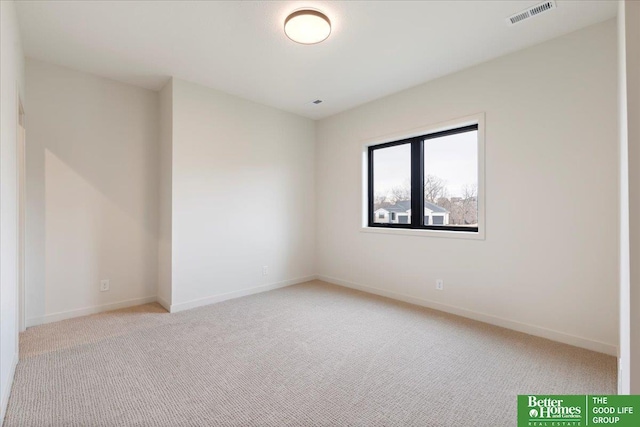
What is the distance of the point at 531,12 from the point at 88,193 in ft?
15.1

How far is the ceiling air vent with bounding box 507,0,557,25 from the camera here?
7.36ft

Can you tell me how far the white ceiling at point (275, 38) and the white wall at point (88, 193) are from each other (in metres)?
0.31

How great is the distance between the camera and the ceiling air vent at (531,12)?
2244 millimetres

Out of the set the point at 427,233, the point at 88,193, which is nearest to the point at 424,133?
the point at 427,233

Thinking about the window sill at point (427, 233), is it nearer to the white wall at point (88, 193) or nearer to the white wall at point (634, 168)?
the white wall at point (634, 168)

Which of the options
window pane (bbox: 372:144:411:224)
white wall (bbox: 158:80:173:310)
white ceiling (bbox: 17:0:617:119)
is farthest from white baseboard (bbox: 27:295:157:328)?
window pane (bbox: 372:144:411:224)

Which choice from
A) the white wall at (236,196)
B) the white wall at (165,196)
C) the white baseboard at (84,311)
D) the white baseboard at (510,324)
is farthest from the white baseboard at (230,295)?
the white baseboard at (510,324)

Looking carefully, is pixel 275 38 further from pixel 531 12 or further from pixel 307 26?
pixel 531 12

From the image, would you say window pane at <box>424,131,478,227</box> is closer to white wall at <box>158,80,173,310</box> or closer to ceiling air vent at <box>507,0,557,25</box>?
ceiling air vent at <box>507,0,557,25</box>

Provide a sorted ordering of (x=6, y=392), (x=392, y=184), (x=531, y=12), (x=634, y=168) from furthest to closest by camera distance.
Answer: (x=392, y=184) < (x=531, y=12) < (x=6, y=392) < (x=634, y=168)

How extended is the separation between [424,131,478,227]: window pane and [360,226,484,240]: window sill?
18cm

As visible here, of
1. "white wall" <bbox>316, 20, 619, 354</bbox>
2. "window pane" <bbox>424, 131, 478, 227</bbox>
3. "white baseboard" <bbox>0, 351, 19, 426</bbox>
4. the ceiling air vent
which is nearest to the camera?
"white baseboard" <bbox>0, 351, 19, 426</bbox>

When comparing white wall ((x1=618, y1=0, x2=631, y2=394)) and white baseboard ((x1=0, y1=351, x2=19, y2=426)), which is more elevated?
white wall ((x1=618, y1=0, x2=631, y2=394))

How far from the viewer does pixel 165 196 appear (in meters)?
3.64
